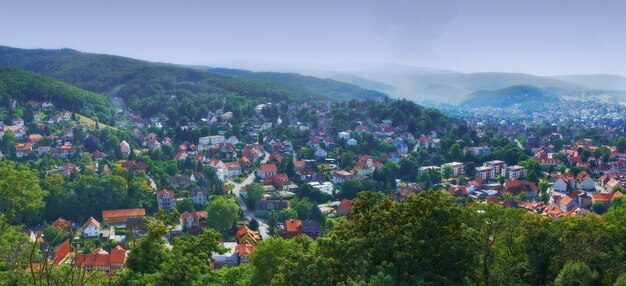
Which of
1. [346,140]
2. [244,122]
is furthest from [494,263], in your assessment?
[244,122]

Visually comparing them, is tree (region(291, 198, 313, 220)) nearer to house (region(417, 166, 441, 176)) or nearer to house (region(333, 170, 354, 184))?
house (region(333, 170, 354, 184))

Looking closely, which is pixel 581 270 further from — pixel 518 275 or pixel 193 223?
pixel 193 223

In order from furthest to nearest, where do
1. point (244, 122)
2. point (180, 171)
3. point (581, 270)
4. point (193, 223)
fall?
point (244, 122) → point (180, 171) → point (193, 223) → point (581, 270)

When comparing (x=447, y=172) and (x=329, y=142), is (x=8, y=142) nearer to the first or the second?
(x=329, y=142)

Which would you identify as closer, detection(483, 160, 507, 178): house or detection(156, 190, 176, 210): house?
detection(156, 190, 176, 210): house

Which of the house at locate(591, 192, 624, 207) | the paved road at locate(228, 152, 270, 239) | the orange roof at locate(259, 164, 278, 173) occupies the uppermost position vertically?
the house at locate(591, 192, 624, 207)

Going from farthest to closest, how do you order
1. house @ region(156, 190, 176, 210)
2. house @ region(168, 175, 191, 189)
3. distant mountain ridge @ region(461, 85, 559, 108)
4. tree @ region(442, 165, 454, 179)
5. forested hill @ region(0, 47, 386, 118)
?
distant mountain ridge @ region(461, 85, 559, 108) → forested hill @ region(0, 47, 386, 118) → tree @ region(442, 165, 454, 179) → house @ region(168, 175, 191, 189) → house @ region(156, 190, 176, 210)

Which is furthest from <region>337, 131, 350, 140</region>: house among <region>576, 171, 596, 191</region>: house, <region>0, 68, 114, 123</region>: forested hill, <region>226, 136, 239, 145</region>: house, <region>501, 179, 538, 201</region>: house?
<region>0, 68, 114, 123</region>: forested hill

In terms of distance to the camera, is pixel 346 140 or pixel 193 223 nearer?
pixel 193 223
